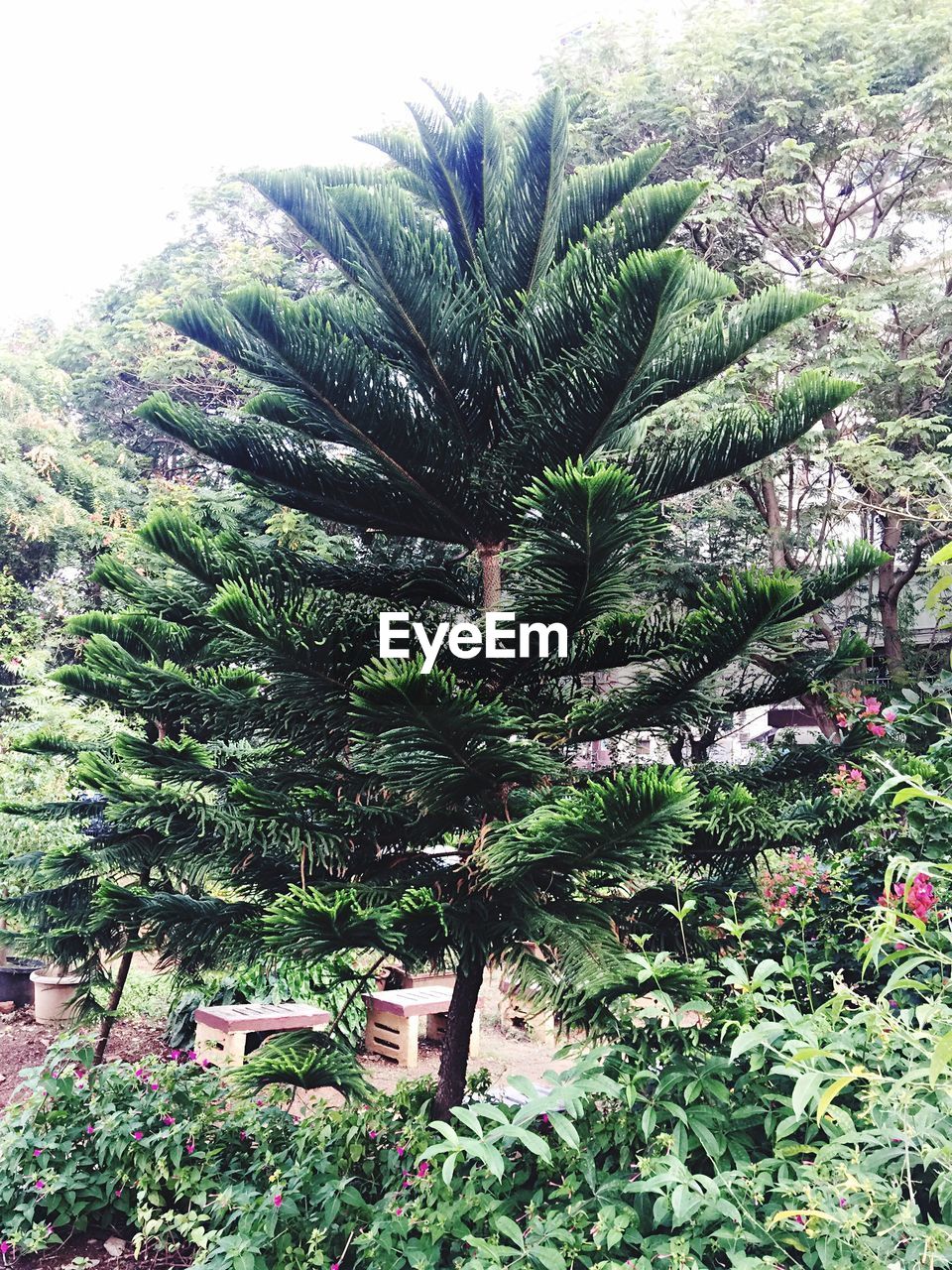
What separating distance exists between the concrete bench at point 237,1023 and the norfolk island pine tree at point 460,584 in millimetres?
1965

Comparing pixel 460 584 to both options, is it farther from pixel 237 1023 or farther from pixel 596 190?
pixel 237 1023

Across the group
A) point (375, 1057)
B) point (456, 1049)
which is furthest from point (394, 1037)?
point (456, 1049)

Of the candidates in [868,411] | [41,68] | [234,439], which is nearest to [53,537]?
[41,68]

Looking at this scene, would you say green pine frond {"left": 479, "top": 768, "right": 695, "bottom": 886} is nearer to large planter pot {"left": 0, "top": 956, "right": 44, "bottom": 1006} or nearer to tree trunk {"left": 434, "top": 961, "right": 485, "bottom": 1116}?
tree trunk {"left": 434, "top": 961, "right": 485, "bottom": 1116}

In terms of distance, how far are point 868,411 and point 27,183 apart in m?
11.7

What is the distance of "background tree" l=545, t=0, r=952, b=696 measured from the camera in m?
6.44

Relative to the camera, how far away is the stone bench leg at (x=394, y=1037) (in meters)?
4.39

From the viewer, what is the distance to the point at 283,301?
1.65 m

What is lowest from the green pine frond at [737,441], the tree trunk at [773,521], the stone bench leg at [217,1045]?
the stone bench leg at [217,1045]

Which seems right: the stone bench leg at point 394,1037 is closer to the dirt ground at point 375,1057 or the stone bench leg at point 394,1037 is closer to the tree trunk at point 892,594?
the dirt ground at point 375,1057

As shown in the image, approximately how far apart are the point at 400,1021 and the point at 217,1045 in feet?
3.76

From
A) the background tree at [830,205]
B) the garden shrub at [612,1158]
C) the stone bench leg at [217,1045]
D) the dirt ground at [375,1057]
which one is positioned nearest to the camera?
the garden shrub at [612,1158]

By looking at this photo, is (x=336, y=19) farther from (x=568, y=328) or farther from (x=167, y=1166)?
(x=167, y=1166)

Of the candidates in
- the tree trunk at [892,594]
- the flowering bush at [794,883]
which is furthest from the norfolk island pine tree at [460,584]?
the tree trunk at [892,594]
